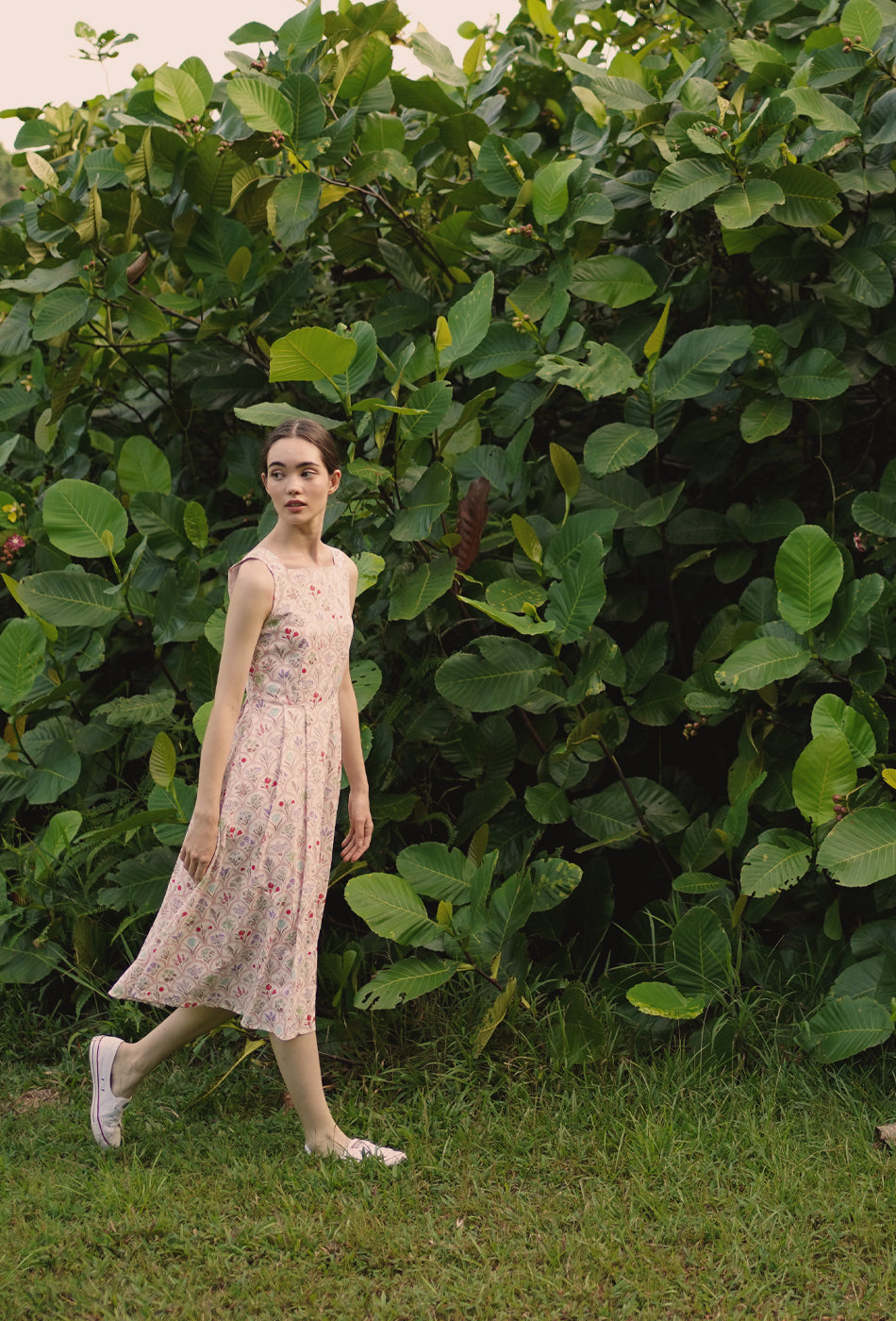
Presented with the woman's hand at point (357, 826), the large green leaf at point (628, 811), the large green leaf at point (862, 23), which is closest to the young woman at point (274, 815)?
the woman's hand at point (357, 826)


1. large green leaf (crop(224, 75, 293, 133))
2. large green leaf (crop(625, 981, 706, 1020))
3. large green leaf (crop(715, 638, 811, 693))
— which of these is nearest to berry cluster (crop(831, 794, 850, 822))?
large green leaf (crop(715, 638, 811, 693))

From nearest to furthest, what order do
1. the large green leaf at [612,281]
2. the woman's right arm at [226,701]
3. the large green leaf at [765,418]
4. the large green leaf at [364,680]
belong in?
the woman's right arm at [226,701], the large green leaf at [364,680], the large green leaf at [765,418], the large green leaf at [612,281]

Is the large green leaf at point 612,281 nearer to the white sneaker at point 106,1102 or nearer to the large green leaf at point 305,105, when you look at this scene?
the large green leaf at point 305,105

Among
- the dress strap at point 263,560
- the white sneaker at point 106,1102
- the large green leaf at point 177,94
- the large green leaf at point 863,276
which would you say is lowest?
the white sneaker at point 106,1102

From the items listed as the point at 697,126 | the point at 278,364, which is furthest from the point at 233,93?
the point at 697,126

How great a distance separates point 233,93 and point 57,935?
2.17m

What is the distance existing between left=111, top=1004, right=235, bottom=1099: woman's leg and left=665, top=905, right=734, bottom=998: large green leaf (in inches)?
38.9

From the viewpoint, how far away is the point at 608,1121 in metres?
2.72

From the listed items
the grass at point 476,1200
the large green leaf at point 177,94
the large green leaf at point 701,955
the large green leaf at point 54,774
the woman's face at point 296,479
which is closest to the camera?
the grass at point 476,1200

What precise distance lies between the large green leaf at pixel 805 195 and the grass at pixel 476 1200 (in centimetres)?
189

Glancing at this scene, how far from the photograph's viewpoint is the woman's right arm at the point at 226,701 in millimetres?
2514

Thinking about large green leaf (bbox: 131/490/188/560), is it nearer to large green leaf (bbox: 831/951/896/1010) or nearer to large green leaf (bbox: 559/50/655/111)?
large green leaf (bbox: 559/50/655/111)

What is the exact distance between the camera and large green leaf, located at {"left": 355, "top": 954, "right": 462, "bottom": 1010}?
279 cm

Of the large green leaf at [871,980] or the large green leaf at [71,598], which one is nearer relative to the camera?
the large green leaf at [871,980]
